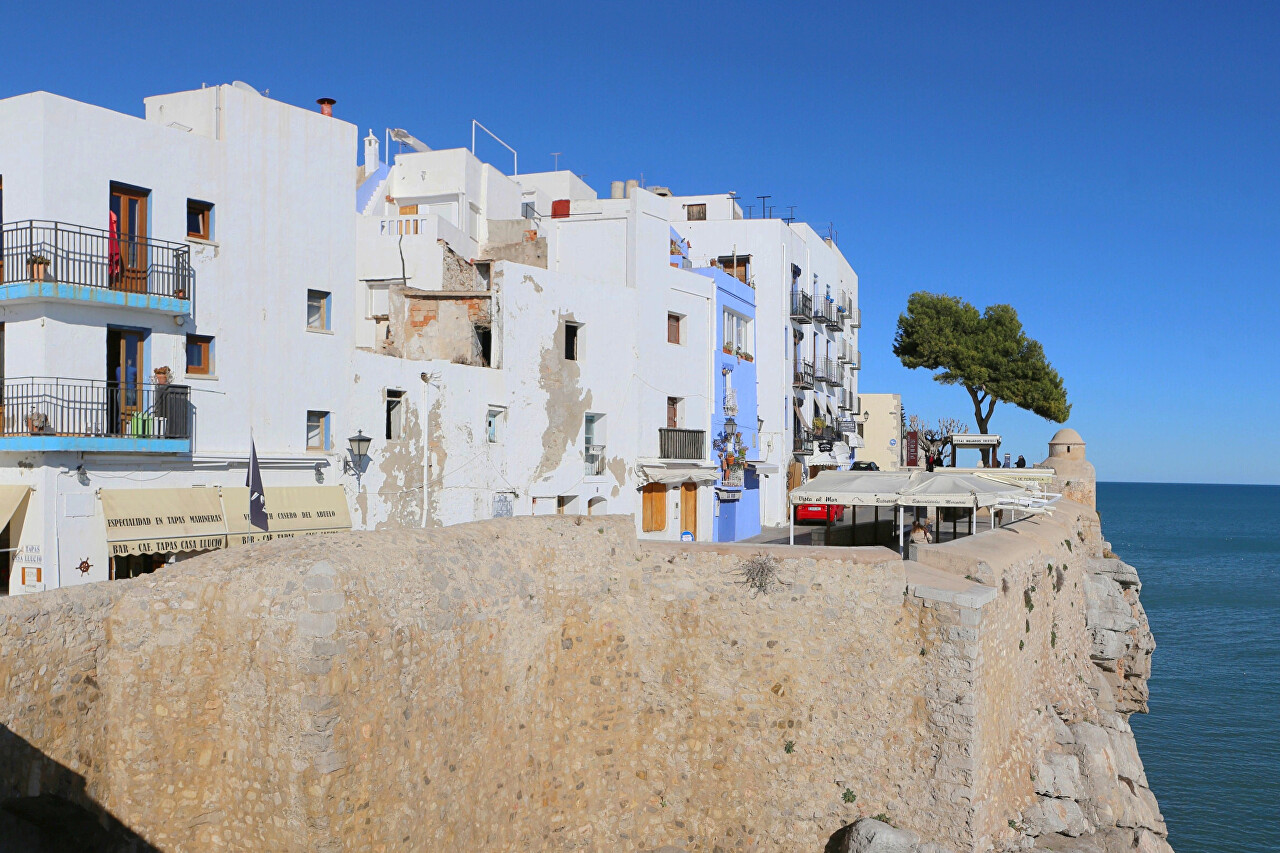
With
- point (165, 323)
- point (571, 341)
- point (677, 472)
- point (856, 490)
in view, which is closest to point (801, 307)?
point (677, 472)

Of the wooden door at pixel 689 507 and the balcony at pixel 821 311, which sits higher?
the balcony at pixel 821 311

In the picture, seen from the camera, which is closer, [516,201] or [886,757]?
[886,757]

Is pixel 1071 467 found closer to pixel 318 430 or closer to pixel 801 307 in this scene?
pixel 801 307

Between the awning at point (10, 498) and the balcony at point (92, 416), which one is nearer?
the awning at point (10, 498)

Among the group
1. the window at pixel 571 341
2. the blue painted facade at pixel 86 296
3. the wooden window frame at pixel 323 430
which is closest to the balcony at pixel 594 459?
the window at pixel 571 341

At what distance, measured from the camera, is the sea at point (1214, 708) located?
74.8ft

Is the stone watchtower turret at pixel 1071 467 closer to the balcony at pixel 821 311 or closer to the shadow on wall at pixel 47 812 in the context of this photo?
the balcony at pixel 821 311

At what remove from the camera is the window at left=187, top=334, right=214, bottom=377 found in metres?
18.6

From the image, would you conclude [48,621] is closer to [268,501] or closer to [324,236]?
[268,501]

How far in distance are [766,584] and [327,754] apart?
6710mm

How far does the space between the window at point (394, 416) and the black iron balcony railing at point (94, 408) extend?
4817 mm

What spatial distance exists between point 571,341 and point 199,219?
10.7 m

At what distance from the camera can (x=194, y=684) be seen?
10539mm

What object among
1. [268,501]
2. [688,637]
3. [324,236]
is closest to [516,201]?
[324,236]
